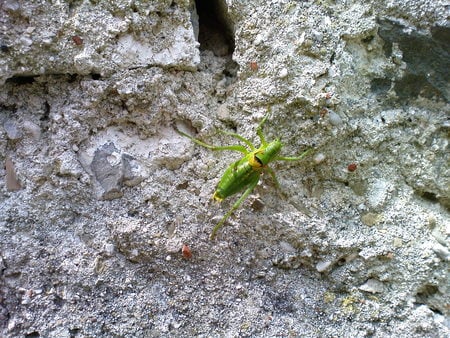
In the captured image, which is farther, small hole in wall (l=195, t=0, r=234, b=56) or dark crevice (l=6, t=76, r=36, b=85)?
small hole in wall (l=195, t=0, r=234, b=56)

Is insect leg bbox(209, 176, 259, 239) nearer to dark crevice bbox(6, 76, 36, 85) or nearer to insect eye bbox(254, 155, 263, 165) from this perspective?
insect eye bbox(254, 155, 263, 165)

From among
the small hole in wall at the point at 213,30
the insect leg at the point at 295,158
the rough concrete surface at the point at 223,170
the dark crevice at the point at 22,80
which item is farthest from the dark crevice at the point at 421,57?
the dark crevice at the point at 22,80

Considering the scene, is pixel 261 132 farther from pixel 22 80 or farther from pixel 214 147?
pixel 22 80

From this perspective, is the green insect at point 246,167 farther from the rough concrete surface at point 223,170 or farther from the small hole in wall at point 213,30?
the small hole in wall at point 213,30

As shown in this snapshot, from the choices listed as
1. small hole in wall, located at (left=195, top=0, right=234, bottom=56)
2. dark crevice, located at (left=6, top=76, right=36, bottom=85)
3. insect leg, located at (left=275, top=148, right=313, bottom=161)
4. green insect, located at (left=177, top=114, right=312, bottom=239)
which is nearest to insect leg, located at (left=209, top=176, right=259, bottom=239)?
green insect, located at (left=177, top=114, right=312, bottom=239)

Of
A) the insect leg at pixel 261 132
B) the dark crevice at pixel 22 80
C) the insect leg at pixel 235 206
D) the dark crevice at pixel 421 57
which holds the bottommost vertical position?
the insect leg at pixel 235 206

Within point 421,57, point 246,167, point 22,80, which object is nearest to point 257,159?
point 246,167

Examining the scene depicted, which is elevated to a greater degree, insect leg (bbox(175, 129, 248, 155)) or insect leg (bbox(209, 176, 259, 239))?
insect leg (bbox(175, 129, 248, 155))
